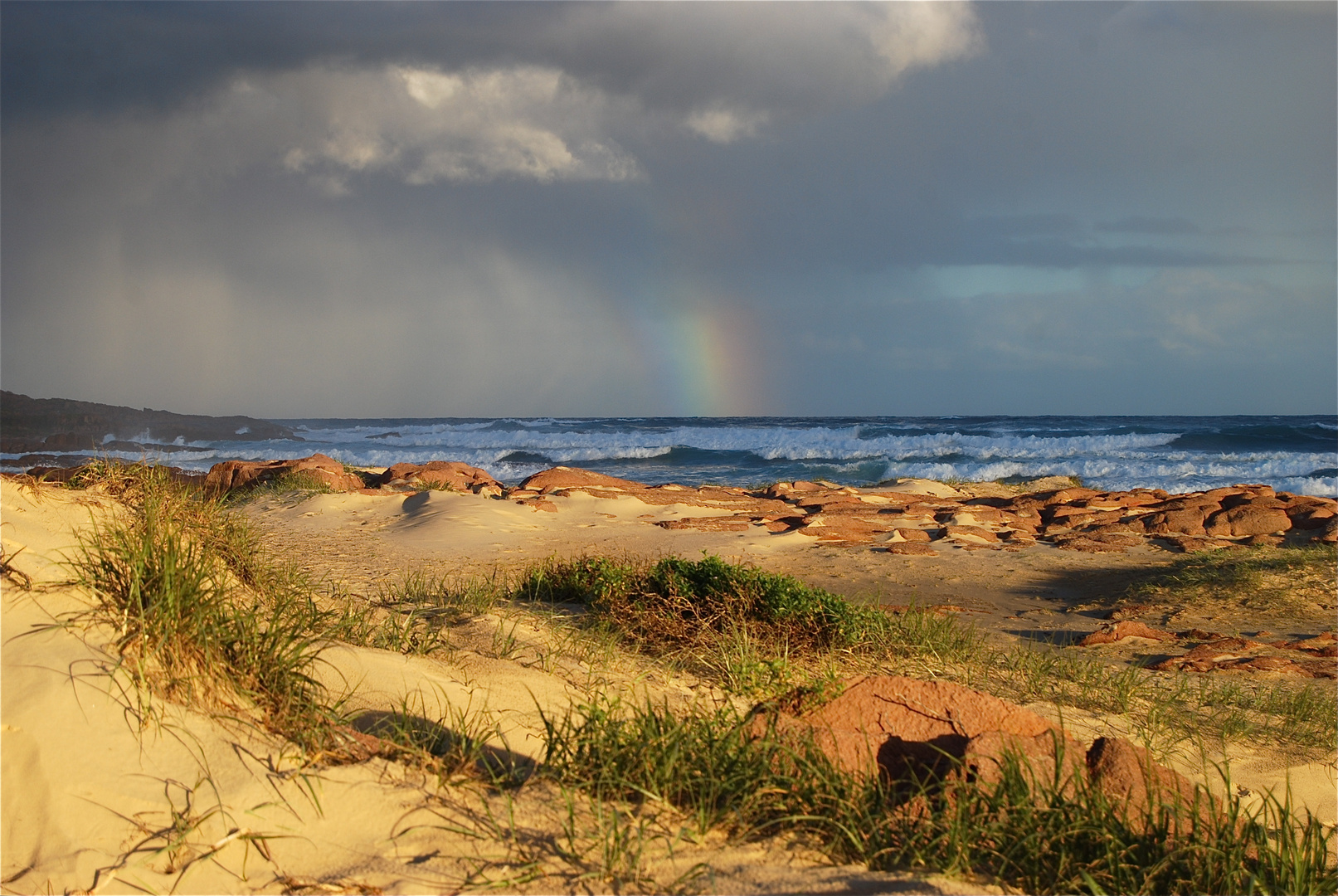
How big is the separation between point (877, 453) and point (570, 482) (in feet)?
78.6

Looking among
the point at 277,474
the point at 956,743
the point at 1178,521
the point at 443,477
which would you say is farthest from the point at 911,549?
the point at 277,474

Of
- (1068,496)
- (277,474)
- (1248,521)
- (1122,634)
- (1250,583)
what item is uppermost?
(277,474)

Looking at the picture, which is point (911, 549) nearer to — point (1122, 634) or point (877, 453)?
point (1122, 634)

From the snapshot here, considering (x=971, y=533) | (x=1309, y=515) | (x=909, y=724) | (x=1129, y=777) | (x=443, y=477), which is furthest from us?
(x=443, y=477)

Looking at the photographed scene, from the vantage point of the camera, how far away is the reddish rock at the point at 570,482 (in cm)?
1400

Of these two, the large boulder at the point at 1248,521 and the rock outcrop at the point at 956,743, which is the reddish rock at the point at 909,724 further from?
the large boulder at the point at 1248,521

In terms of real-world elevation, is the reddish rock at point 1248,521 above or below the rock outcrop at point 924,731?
below

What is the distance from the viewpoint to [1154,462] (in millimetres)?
30547

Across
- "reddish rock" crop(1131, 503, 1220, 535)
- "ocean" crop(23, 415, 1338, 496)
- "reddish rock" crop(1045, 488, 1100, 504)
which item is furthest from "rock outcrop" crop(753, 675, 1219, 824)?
"ocean" crop(23, 415, 1338, 496)

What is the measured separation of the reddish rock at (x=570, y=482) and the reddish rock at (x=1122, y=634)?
847cm

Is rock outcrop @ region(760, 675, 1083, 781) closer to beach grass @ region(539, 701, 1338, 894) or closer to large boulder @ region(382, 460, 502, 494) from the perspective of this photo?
beach grass @ region(539, 701, 1338, 894)

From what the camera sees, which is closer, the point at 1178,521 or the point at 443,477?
the point at 1178,521

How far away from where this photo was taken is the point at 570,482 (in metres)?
14.3

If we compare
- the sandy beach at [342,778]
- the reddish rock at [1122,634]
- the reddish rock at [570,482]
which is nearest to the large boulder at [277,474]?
the reddish rock at [570,482]
